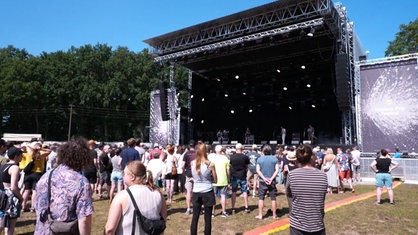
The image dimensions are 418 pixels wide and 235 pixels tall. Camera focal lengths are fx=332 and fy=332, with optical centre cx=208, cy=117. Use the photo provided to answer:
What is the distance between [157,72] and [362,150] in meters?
30.4

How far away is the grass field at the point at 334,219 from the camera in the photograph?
247 inches

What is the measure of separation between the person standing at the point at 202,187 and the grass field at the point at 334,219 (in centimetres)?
118

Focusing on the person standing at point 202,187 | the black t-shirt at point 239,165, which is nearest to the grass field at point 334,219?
the black t-shirt at point 239,165

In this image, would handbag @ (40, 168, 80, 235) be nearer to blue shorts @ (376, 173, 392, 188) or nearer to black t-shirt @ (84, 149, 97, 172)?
black t-shirt @ (84, 149, 97, 172)

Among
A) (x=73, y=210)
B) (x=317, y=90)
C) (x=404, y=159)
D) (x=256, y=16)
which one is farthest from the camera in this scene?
(x=317, y=90)

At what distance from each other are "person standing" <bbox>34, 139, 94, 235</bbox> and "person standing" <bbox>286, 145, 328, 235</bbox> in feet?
6.34

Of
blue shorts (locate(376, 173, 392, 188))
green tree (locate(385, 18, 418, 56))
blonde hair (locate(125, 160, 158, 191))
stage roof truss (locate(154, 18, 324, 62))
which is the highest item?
green tree (locate(385, 18, 418, 56))

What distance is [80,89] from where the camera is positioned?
4009cm

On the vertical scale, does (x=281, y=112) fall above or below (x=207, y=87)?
below

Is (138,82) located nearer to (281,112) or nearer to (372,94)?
(281,112)

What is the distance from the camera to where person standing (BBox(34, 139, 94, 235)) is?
8.52 feet

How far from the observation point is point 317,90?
75.4ft

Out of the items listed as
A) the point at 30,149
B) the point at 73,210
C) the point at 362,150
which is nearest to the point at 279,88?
the point at 362,150

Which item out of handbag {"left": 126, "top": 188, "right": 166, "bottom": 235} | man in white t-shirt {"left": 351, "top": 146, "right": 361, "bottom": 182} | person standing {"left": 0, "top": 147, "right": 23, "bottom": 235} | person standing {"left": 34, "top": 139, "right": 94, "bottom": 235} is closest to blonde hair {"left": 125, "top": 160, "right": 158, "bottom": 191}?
handbag {"left": 126, "top": 188, "right": 166, "bottom": 235}
